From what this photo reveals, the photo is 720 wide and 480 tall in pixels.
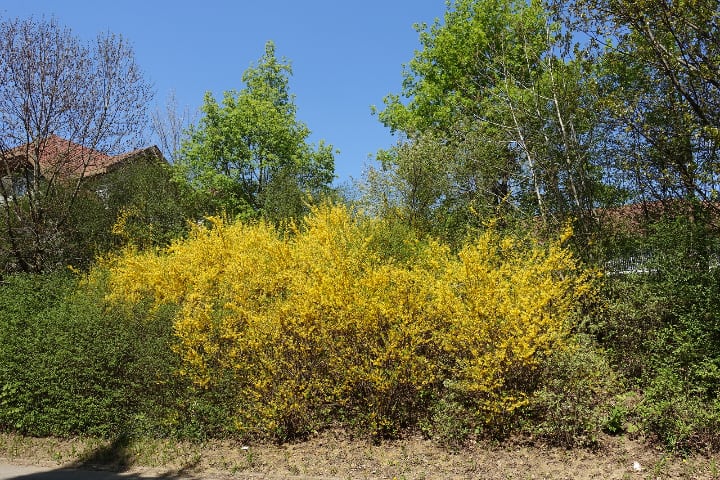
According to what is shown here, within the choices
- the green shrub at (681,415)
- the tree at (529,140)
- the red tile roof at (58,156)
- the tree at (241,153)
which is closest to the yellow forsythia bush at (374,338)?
the green shrub at (681,415)

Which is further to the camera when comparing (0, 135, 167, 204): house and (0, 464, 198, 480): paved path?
(0, 135, 167, 204): house

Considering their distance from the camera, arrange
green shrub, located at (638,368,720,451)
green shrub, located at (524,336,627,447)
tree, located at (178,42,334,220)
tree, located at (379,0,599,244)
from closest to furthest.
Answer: green shrub, located at (638,368,720,451) → green shrub, located at (524,336,627,447) → tree, located at (379,0,599,244) → tree, located at (178,42,334,220)

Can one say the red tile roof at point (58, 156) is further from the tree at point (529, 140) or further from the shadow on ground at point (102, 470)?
the shadow on ground at point (102, 470)

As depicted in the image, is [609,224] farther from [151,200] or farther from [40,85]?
[151,200]

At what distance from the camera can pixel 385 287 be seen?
773 cm

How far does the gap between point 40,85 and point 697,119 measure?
15.0 meters

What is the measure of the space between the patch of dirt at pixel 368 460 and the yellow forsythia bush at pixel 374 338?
394 mm

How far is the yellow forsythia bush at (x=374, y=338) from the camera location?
7.24m

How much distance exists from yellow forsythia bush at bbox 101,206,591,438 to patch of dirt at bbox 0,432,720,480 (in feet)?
1.29

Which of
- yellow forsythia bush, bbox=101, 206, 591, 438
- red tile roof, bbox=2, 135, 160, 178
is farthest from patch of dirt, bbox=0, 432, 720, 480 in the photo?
red tile roof, bbox=2, 135, 160, 178

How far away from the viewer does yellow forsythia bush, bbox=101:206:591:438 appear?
285 inches

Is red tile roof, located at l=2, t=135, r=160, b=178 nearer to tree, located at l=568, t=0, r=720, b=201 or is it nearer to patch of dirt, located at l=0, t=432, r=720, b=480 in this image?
patch of dirt, located at l=0, t=432, r=720, b=480

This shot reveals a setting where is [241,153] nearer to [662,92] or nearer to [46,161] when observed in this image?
[46,161]

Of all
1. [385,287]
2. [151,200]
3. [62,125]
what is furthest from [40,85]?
[385,287]
